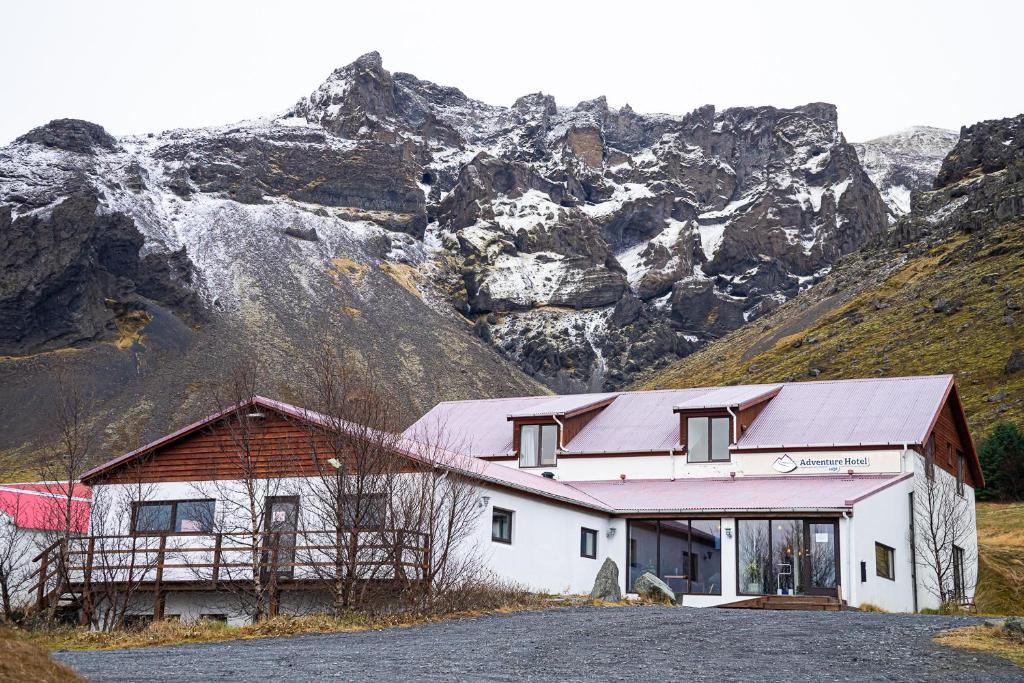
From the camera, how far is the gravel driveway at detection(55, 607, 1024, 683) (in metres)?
13.0

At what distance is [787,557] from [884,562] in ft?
10.5

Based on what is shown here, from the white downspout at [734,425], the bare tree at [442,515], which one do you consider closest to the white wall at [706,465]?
the white downspout at [734,425]

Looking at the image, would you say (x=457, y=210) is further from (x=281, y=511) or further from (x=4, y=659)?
(x=4, y=659)

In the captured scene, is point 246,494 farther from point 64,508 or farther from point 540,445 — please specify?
point 540,445

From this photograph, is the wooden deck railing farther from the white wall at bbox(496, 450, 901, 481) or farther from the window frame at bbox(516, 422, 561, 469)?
the white wall at bbox(496, 450, 901, 481)

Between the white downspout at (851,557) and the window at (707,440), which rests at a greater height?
the window at (707,440)

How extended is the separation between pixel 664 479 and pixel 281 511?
13.8 meters

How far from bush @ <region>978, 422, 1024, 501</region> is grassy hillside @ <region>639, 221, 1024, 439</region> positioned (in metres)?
8.93

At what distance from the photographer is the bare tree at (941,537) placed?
3132 centimetres

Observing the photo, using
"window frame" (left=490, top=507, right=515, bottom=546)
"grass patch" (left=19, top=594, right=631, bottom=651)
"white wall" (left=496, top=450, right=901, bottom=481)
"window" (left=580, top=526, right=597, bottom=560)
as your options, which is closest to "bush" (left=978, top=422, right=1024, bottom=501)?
"white wall" (left=496, top=450, right=901, bottom=481)

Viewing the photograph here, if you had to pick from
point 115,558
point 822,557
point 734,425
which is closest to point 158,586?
point 115,558

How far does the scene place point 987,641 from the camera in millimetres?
15164

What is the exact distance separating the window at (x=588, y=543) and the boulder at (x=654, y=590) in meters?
2.30

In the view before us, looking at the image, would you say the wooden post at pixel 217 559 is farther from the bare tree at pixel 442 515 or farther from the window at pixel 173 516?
the bare tree at pixel 442 515
